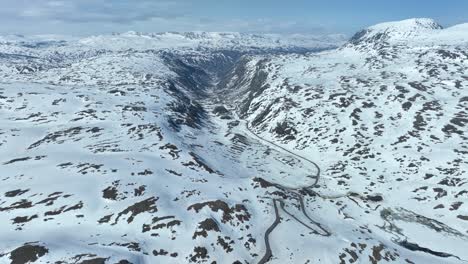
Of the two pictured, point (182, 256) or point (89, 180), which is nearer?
point (182, 256)

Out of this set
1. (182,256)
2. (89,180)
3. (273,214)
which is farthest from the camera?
(89,180)

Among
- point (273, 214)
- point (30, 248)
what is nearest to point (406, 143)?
point (273, 214)

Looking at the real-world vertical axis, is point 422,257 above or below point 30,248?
below

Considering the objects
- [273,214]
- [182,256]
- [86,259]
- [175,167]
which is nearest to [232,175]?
[175,167]

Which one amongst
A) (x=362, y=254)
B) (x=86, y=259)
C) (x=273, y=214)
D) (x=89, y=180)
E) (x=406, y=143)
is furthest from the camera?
(x=406, y=143)

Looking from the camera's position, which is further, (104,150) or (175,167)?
(104,150)

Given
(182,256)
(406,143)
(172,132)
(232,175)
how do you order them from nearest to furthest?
(182,256) → (232,175) → (406,143) → (172,132)

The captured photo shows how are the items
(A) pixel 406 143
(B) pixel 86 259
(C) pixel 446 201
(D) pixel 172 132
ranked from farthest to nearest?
(D) pixel 172 132 < (A) pixel 406 143 < (C) pixel 446 201 < (B) pixel 86 259

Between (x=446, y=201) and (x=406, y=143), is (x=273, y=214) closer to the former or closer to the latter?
(x=446, y=201)

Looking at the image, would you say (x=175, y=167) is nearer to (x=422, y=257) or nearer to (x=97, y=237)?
(x=97, y=237)
